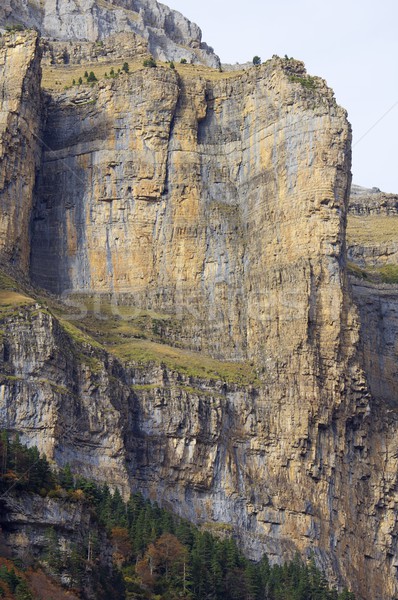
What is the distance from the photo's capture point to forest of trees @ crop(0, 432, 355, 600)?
12481 centimetres

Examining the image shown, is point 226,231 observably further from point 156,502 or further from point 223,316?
point 156,502

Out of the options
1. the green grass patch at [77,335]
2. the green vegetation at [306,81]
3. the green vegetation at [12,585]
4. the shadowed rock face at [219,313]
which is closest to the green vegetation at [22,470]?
the green vegetation at [12,585]

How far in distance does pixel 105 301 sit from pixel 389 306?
2376 cm

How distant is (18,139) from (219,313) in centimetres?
1875

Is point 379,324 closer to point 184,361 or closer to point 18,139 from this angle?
point 184,361

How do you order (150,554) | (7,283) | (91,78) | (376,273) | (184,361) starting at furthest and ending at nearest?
(376,273), (91,78), (184,361), (7,283), (150,554)

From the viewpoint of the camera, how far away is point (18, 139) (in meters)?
170

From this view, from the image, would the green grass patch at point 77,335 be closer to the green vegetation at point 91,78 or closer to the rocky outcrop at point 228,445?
the rocky outcrop at point 228,445

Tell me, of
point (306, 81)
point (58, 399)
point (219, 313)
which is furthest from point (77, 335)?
point (306, 81)

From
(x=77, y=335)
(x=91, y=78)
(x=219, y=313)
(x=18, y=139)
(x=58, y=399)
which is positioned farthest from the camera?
(x=91, y=78)

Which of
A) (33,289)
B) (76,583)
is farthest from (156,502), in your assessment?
(76,583)

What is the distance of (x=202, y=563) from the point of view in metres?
140

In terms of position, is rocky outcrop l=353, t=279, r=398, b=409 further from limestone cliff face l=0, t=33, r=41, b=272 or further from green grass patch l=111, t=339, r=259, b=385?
limestone cliff face l=0, t=33, r=41, b=272

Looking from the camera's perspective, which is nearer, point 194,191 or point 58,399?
point 58,399
